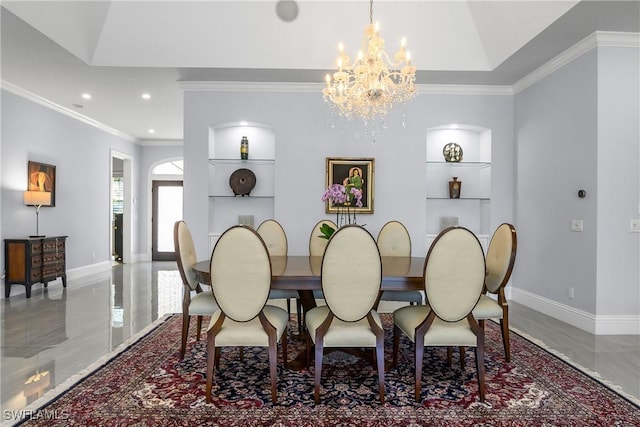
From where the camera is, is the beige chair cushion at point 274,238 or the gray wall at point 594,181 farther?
the beige chair cushion at point 274,238

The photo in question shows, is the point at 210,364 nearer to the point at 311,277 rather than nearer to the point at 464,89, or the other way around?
the point at 311,277

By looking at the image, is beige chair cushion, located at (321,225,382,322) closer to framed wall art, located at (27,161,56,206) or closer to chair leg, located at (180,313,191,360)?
chair leg, located at (180,313,191,360)

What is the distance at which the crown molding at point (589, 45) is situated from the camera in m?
3.61

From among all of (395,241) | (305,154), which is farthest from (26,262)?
(395,241)

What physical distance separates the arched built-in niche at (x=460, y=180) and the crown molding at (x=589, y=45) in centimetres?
108

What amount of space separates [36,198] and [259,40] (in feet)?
12.5

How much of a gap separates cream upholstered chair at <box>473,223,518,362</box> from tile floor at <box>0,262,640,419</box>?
727 mm

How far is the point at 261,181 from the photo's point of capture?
5234 mm

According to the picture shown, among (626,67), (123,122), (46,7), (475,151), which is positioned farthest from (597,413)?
(123,122)

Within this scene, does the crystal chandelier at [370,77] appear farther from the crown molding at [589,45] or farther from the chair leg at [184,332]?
the chair leg at [184,332]

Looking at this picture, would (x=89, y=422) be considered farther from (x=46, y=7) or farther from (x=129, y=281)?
(x=129, y=281)

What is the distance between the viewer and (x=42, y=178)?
5773 mm

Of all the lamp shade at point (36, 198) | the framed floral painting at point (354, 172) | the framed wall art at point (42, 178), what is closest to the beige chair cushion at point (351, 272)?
the framed floral painting at point (354, 172)

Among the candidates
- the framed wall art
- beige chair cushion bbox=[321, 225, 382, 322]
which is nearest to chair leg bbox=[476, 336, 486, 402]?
beige chair cushion bbox=[321, 225, 382, 322]
